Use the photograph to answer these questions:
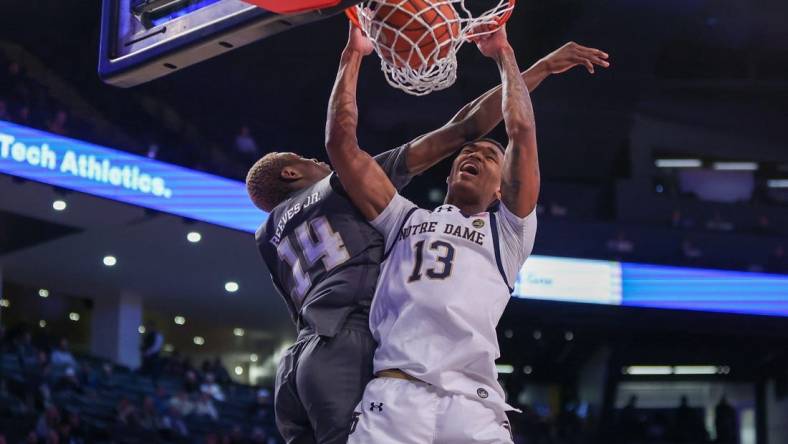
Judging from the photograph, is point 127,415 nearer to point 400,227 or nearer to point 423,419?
point 400,227

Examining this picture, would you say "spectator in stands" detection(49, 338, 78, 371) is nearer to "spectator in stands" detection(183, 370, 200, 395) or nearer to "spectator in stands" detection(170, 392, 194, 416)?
"spectator in stands" detection(170, 392, 194, 416)

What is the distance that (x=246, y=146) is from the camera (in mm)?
15586

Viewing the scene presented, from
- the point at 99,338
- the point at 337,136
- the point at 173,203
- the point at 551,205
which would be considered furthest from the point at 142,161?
the point at 337,136

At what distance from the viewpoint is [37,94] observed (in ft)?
42.9

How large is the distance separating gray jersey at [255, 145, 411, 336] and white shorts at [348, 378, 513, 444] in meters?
0.35

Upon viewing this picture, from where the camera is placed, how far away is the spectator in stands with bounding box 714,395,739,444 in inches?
737

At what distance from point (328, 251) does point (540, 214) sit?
14.2 m

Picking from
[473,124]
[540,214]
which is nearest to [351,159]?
[473,124]

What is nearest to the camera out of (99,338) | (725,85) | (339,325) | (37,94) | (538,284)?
(339,325)

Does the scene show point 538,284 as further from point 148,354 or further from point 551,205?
point 148,354

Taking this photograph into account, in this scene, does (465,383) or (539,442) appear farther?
(539,442)

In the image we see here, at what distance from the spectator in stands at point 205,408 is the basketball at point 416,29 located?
12796 mm

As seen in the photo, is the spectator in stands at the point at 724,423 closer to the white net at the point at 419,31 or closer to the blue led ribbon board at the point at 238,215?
the blue led ribbon board at the point at 238,215

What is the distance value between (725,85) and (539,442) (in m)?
7.73
